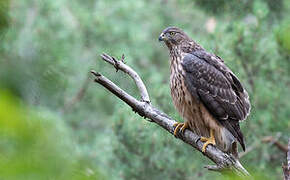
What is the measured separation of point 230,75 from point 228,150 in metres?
0.75

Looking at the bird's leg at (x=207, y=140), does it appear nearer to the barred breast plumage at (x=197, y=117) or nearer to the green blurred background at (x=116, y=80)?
the barred breast plumage at (x=197, y=117)

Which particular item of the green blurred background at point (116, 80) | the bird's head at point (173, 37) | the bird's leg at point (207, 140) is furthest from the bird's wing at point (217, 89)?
the green blurred background at point (116, 80)

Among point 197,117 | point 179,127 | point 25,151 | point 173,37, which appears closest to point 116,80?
point 173,37

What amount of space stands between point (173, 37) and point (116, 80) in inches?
197

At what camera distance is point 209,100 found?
4.52m

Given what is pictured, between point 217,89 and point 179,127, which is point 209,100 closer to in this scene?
point 217,89

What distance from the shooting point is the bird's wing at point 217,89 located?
14.8 ft

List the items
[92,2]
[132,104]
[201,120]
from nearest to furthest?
[132,104] → [201,120] → [92,2]

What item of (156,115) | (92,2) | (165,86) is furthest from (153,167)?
(92,2)

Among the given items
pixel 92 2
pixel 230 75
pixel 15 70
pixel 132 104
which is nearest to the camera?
pixel 15 70

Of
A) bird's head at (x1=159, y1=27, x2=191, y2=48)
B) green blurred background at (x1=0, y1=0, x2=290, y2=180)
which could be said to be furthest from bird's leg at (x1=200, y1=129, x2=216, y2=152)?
bird's head at (x1=159, y1=27, x2=191, y2=48)

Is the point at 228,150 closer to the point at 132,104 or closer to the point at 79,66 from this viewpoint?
the point at 132,104

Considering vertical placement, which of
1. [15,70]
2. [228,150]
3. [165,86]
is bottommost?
[15,70]

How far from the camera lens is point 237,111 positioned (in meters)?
4.53
